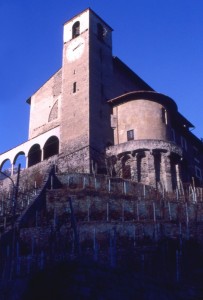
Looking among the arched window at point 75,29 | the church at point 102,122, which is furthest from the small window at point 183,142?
the arched window at point 75,29

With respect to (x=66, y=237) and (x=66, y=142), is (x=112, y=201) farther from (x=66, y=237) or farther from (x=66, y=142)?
(x=66, y=142)

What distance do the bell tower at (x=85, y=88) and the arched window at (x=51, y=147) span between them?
3318 millimetres

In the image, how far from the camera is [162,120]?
41594 millimetres

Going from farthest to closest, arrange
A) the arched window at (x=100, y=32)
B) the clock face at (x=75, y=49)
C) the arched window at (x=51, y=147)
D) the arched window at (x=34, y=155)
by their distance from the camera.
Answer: the arched window at (x=34, y=155) → the arched window at (x=100, y=32) → the arched window at (x=51, y=147) → the clock face at (x=75, y=49)

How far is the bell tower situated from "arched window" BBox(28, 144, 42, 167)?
5920 mm

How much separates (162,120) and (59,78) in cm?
1419

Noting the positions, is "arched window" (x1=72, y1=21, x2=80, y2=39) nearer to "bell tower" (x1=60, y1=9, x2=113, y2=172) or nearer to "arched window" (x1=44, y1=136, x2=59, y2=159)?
"bell tower" (x1=60, y1=9, x2=113, y2=172)

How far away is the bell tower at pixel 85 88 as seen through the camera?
132 ft

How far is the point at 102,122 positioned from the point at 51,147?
27.0ft

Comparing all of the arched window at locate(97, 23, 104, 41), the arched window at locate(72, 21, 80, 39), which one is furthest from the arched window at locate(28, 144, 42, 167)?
the arched window at locate(97, 23, 104, 41)

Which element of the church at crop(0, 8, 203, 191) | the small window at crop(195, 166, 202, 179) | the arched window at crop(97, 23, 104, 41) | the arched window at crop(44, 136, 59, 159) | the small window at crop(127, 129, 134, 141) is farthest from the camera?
the small window at crop(195, 166, 202, 179)

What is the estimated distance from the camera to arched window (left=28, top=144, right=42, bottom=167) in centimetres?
4757

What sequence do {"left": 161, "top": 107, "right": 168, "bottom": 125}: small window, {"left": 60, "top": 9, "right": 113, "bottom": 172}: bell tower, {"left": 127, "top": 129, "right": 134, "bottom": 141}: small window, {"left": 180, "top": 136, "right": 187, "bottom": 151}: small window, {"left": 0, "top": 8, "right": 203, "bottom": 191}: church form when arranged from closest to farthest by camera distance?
{"left": 0, "top": 8, "right": 203, "bottom": 191}: church
{"left": 60, "top": 9, "right": 113, "bottom": 172}: bell tower
{"left": 127, "top": 129, "right": 134, "bottom": 141}: small window
{"left": 161, "top": 107, "right": 168, "bottom": 125}: small window
{"left": 180, "top": 136, "right": 187, "bottom": 151}: small window

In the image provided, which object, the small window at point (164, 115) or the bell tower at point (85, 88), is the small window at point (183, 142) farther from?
the bell tower at point (85, 88)
